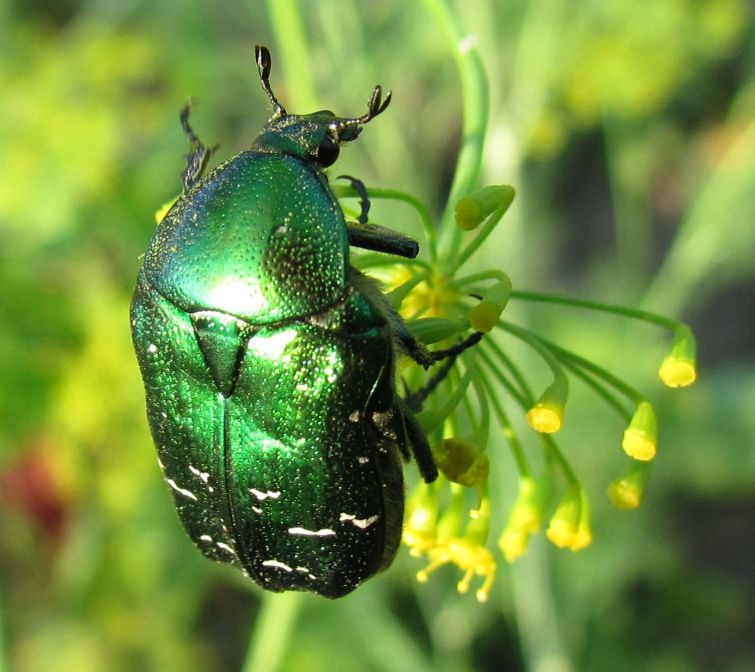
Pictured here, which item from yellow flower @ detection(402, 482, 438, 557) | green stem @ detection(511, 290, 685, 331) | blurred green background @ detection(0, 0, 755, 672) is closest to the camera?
green stem @ detection(511, 290, 685, 331)

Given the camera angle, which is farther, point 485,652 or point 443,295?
point 485,652

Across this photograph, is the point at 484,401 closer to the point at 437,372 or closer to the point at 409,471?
the point at 437,372

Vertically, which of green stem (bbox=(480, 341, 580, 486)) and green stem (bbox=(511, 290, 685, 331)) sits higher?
green stem (bbox=(511, 290, 685, 331))

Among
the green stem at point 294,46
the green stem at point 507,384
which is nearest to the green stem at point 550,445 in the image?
the green stem at point 507,384

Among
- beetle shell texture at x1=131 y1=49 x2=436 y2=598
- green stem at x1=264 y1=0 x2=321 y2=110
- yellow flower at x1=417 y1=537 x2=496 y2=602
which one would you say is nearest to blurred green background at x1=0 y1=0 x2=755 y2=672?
green stem at x1=264 y1=0 x2=321 y2=110

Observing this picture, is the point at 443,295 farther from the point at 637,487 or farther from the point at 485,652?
the point at 485,652

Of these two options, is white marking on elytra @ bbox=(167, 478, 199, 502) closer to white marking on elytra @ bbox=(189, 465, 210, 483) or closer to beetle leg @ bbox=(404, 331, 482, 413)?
white marking on elytra @ bbox=(189, 465, 210, 483)

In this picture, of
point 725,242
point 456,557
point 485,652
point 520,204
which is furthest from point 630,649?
point 456,557
